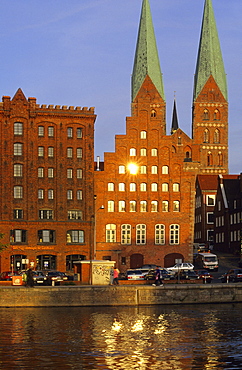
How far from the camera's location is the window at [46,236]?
296ft

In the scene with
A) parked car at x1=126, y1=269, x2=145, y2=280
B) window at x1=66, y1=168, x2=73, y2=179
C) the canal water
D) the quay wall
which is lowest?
the canal water

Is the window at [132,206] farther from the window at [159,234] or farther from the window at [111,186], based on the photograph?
the window at [159,234]

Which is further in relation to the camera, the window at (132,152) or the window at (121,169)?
the window at (132,152)

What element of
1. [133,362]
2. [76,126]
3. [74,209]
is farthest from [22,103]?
[133,362]

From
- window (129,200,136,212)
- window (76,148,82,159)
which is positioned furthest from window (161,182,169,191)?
window (76,148,82,159)

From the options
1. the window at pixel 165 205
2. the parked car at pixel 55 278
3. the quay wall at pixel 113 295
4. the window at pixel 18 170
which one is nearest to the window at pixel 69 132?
the window at pixel 18 170

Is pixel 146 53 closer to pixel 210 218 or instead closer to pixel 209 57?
pixel 209 57

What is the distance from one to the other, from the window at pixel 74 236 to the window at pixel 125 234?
563 cm

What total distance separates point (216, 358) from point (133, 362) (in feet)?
12.3

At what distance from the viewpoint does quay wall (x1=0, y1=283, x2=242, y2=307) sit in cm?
5431

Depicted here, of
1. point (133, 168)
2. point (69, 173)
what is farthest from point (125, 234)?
point (69, 173)

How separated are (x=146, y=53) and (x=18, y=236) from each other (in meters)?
71.9

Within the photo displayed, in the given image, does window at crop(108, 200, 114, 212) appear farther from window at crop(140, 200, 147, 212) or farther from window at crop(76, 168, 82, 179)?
window at crop(76, 168, 82, 179)

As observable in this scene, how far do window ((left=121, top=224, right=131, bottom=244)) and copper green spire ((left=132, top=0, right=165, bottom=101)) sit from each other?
6465 cm
